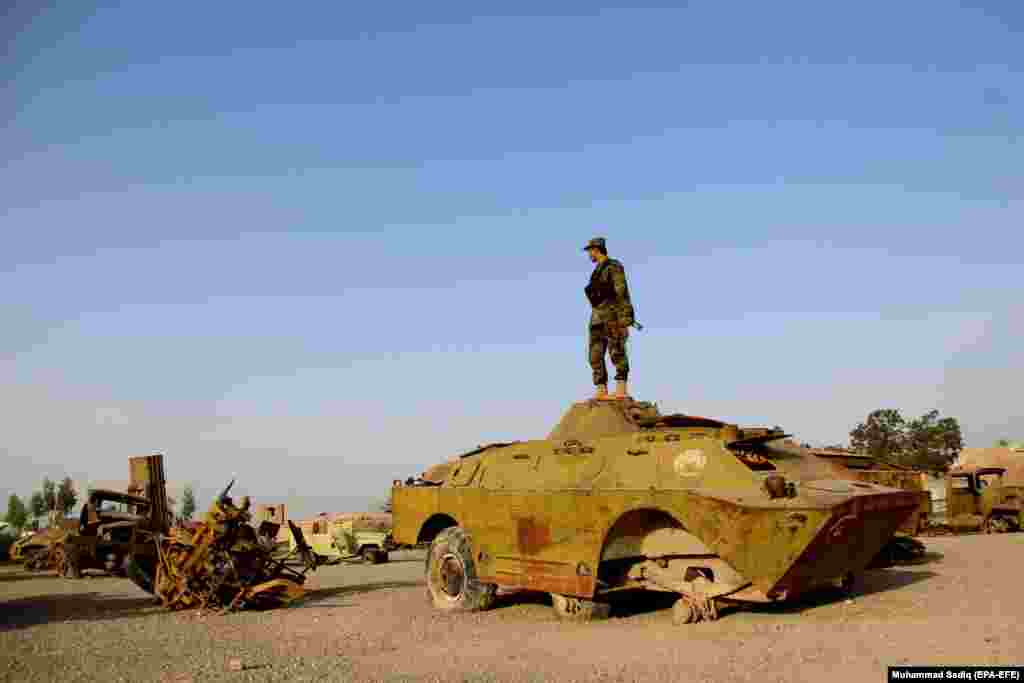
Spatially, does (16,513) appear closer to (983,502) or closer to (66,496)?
(66,496)

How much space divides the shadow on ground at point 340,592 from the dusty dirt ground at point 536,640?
28cm

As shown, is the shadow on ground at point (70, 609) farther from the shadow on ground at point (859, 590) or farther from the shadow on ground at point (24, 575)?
the shadow on ground at point (859, 590)

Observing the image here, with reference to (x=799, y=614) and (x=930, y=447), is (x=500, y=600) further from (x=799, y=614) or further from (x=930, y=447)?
(x=930, y=447)

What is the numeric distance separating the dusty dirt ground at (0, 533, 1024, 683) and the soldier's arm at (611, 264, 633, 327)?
4.01m

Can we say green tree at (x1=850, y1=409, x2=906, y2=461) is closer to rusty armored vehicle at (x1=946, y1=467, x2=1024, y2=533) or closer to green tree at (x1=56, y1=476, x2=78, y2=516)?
rusty armored vehicle at (x1=946, y1=467, x2=1024, y2=533)

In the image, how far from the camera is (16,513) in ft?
132

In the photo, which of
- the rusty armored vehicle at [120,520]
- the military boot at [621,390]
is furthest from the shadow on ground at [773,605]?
the rusty armored vehicle at [120,520]

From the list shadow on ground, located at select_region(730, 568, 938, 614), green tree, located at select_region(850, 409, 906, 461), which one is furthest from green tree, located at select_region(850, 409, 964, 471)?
shadow on ground, located at select_region(730, 568, 938, 614)

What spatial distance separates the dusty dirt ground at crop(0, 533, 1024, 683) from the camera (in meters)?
7.31

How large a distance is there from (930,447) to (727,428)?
47.7 metres

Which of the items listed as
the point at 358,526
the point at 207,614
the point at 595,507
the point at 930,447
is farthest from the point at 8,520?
the point at 930,447

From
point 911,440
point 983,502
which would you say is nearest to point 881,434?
point 911,440

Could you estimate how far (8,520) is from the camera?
39.6 metres

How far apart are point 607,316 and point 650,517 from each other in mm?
3778
